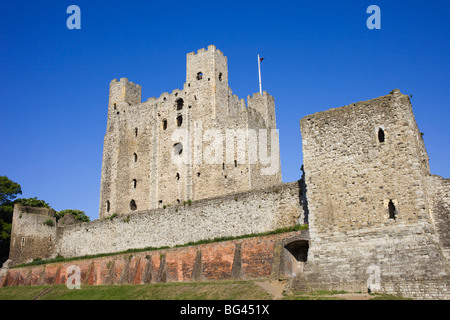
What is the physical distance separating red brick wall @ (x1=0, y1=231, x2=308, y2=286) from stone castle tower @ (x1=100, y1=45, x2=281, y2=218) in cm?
1085

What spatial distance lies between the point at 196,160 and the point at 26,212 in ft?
56.5

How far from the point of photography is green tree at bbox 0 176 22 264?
43531 mm

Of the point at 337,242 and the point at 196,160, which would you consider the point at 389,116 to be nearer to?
the point at 337,242

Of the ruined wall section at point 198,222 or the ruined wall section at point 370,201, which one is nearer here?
the ruined wall section at point 370,201

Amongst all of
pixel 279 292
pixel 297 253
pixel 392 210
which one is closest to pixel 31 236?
pixel 297 253

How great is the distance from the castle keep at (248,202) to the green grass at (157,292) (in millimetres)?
1387

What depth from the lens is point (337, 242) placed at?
1809cm

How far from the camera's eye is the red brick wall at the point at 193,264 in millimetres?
21797

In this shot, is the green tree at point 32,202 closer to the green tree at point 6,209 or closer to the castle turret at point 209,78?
the green tree at point 6,209

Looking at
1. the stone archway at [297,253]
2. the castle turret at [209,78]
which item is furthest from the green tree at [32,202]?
the stone archway at [297,253]

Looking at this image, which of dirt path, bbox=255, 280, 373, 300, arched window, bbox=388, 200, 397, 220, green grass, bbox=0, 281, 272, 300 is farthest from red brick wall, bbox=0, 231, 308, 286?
arched window, bbox=388, 200, 397, 220

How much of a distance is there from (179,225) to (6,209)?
2427 cm
